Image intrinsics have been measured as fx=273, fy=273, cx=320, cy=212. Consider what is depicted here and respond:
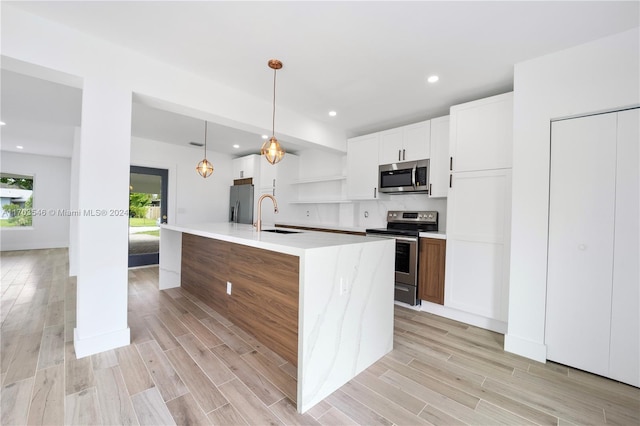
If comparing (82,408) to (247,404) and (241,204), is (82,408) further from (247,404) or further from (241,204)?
(241,204)

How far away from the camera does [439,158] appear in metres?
3.46

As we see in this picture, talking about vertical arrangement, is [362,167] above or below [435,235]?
above

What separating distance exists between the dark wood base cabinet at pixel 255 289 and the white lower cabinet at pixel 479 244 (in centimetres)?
196

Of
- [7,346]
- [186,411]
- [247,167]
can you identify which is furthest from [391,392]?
[247,167]

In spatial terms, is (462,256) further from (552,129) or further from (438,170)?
(552,129)

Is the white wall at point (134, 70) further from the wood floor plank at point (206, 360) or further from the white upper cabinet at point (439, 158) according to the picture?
the wood floor plank at point (206, 360)

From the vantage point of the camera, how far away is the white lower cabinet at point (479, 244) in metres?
2.68

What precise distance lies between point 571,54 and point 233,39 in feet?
8.76

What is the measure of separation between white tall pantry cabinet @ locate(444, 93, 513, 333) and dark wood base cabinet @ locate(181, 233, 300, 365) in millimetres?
1961

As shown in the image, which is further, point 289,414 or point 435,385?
point 435,385

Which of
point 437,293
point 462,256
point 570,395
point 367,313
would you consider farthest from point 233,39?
point 570,395

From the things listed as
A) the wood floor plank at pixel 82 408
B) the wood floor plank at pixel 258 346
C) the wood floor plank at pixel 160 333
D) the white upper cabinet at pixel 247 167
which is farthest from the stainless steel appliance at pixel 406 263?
the white upper cabinet at pixel 247 167

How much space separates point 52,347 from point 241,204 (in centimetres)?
400

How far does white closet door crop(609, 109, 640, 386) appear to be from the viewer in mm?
1906
